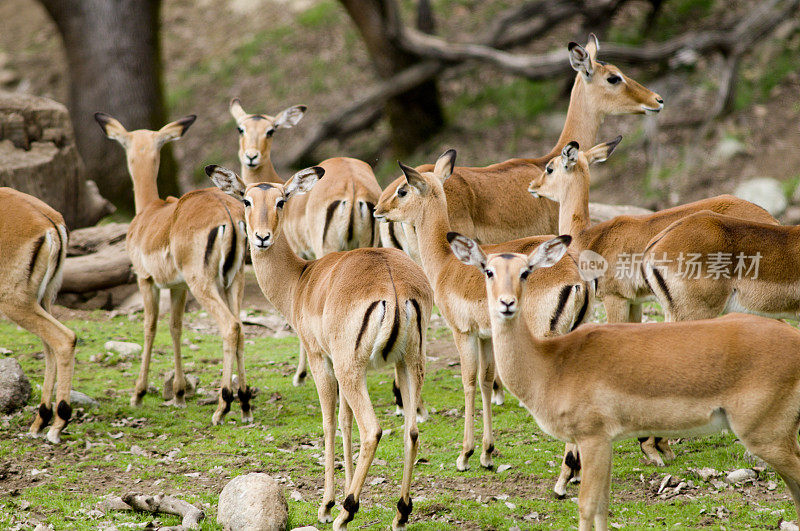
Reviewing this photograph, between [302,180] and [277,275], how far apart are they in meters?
0.79

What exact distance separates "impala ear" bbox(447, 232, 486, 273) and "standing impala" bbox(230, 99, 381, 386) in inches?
129

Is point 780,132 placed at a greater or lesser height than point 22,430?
greater

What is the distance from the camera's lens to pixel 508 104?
56.1 ft

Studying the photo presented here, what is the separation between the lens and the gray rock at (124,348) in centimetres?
891

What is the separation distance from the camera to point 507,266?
468cm

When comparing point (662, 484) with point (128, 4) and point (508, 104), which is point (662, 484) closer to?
point (128, 4)

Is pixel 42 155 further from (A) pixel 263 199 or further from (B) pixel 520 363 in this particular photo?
(B) pixel 520 363

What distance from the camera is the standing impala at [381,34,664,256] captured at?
26.3 ft

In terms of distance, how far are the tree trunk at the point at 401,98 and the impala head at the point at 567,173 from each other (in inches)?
328

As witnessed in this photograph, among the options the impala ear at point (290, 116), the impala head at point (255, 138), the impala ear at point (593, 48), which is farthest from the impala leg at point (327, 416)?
the impala ear at point (593, 48)

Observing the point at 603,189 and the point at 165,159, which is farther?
the point at 603,189

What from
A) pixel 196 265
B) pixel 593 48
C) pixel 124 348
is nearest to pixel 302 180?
pixel 196 265

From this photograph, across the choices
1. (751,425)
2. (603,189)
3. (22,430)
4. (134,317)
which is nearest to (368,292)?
(751,425)

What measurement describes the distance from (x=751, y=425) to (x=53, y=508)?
4.32 metres
